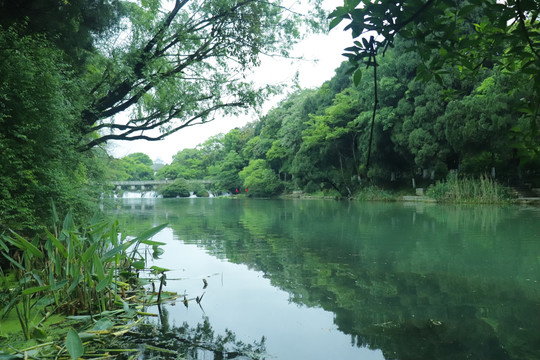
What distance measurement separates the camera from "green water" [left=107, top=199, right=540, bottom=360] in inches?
86.8

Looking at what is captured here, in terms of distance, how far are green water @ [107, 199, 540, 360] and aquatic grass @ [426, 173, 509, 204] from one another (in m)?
8.12

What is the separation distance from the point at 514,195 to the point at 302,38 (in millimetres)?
12002

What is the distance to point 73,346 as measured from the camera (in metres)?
1.68

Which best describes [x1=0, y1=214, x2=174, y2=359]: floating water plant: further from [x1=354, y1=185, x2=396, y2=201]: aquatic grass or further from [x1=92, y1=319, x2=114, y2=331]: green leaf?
[x1=354, y1=185, x2=396, y2=201]: aquatic grass

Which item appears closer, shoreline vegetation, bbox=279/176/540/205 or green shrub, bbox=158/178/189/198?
shoreline vegetation, bbox=279/176/540/205

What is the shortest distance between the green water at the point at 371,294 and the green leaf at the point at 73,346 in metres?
0.88

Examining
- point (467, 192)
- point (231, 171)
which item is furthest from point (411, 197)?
point (231, 171)

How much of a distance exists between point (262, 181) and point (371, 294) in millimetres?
30129

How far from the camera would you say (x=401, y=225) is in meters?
8.23

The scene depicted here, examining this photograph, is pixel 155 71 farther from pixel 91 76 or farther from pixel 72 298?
pixel 72 298

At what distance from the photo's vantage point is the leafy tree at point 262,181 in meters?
33.3

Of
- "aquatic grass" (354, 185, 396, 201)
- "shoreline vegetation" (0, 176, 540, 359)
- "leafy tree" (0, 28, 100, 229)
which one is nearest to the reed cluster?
"shoreline vegetation" (0, 176, 540, 359)

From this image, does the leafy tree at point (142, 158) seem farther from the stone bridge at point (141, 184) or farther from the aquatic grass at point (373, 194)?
the aquatic grass at point (373, 194)

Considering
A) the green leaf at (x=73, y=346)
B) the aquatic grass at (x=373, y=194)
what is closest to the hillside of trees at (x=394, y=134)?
the aquatic grass at (x=373, y=194)
